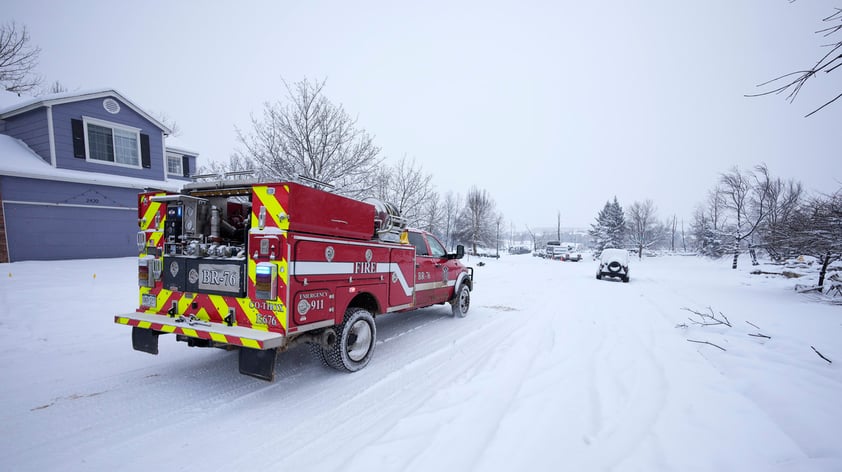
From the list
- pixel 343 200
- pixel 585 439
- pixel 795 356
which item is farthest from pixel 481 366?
pixel 795 356

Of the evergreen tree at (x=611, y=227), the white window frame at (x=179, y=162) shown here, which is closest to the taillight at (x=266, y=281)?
the white window frame at (x=179, y=162)

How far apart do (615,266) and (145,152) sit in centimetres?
2142

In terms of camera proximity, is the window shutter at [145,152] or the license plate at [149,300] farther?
the window shutter at [145,152]

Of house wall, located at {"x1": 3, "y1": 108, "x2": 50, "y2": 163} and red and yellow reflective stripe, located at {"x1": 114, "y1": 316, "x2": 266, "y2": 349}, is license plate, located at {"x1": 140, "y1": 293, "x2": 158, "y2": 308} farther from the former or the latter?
house wall, located at {"x1": 3, "y1": 108, "x2": 50, "y2": 163}

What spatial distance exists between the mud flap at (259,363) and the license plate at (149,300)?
1.58 metres

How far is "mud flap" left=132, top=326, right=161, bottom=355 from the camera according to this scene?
3553 mm

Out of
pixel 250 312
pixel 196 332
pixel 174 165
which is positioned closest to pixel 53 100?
pixel 174 165

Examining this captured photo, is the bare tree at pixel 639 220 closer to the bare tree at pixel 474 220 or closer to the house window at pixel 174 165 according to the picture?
the bare tree at pixel 474 220

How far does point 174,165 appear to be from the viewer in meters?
18.3

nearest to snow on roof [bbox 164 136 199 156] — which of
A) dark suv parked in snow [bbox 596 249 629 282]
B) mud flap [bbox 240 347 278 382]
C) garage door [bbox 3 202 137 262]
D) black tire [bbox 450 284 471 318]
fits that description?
garage door [bbox 3 202 137 262]

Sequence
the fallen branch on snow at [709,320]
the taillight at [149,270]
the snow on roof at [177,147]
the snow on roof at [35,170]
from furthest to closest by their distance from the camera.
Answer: the snow on roof at [177,147]
the snow on roof at [35,170]
the fallen branch on snow at [709,320]
the taillight at [149,270]

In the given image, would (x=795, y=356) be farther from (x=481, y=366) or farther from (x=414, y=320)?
(x=414, y=320)

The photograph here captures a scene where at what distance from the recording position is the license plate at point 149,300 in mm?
3844

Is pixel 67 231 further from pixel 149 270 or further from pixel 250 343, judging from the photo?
pixel 250 343
